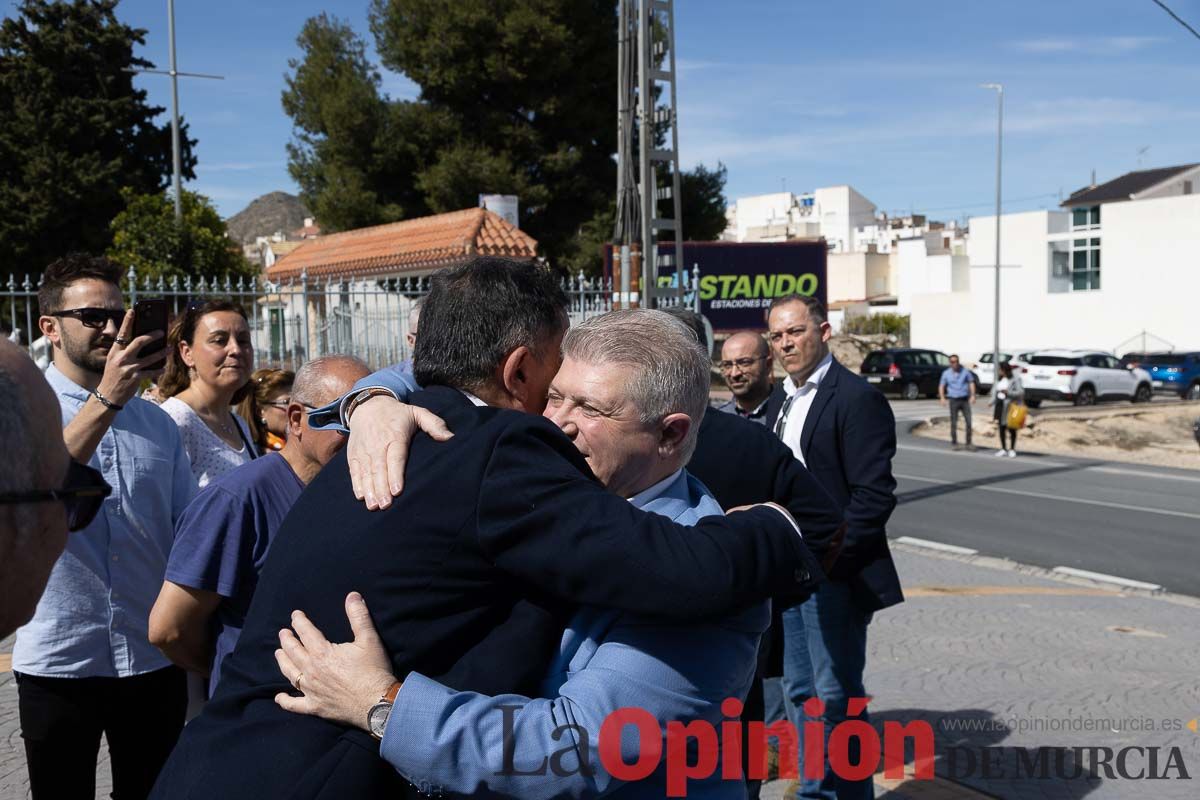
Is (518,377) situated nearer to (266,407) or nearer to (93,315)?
(93,315)

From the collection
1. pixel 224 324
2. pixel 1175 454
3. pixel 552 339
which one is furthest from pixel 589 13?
pixel 552 339

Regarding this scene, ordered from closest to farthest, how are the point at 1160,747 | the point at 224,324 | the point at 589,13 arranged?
the point at 224,324 < the point at 1160,747 < the point at 589,13

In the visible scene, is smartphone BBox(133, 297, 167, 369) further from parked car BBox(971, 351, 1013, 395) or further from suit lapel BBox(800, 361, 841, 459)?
parked car BBox(971, 351, 1013, 395)

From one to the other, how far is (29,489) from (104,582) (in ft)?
7.01

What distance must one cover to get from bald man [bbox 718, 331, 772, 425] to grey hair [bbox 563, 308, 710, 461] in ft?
10.9

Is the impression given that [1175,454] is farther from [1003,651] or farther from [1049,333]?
[1049,333]

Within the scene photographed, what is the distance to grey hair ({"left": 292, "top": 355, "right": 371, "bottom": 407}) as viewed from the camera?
3307mm

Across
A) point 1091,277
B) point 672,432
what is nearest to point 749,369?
point 672,432

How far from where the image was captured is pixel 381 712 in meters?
1.65

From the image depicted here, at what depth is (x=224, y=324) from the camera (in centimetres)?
435

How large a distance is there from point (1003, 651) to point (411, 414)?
6.20 metres

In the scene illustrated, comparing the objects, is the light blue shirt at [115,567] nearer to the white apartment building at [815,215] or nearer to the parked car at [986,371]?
the parked car at [986,371]

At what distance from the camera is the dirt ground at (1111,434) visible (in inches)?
899

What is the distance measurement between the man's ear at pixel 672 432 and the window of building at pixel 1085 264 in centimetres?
4920
